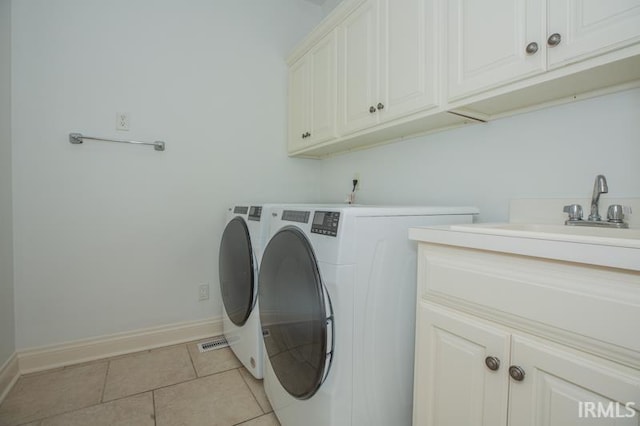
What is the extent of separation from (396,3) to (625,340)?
5.02 feet

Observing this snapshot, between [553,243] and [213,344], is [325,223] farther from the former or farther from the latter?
[213,344]

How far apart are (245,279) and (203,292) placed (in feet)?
2.59

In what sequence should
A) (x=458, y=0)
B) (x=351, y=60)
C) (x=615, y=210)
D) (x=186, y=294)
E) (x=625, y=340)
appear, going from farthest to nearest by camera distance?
(x=186, y=294)
(x=351, y=60)
(x=458, y=0)
(x=615, y=210)
(x=625, y=340)

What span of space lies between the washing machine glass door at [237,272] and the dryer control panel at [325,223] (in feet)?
2.17

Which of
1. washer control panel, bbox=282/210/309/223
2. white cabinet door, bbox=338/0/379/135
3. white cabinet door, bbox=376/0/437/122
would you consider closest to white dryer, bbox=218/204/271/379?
washer control panel, bbox=282/210/309/223

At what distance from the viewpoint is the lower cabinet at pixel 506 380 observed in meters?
0.61

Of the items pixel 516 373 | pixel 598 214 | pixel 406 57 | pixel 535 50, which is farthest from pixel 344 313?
pixel 406 57

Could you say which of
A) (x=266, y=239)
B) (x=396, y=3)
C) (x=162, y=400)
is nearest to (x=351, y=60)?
(x=396, y=3)

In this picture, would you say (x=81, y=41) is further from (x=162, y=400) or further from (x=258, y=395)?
(x=258, y=395)

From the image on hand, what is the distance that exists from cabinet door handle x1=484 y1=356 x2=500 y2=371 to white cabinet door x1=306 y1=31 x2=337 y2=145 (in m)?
1.49

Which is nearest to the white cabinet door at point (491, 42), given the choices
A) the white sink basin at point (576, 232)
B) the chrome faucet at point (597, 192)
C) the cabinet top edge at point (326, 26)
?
the chrome faucet at point (597, 192)

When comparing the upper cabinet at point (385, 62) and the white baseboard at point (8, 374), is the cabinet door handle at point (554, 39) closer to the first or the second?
the upper cabinet at point (385, 62)

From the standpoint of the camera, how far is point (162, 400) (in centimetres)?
149

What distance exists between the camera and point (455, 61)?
3.85 ft
